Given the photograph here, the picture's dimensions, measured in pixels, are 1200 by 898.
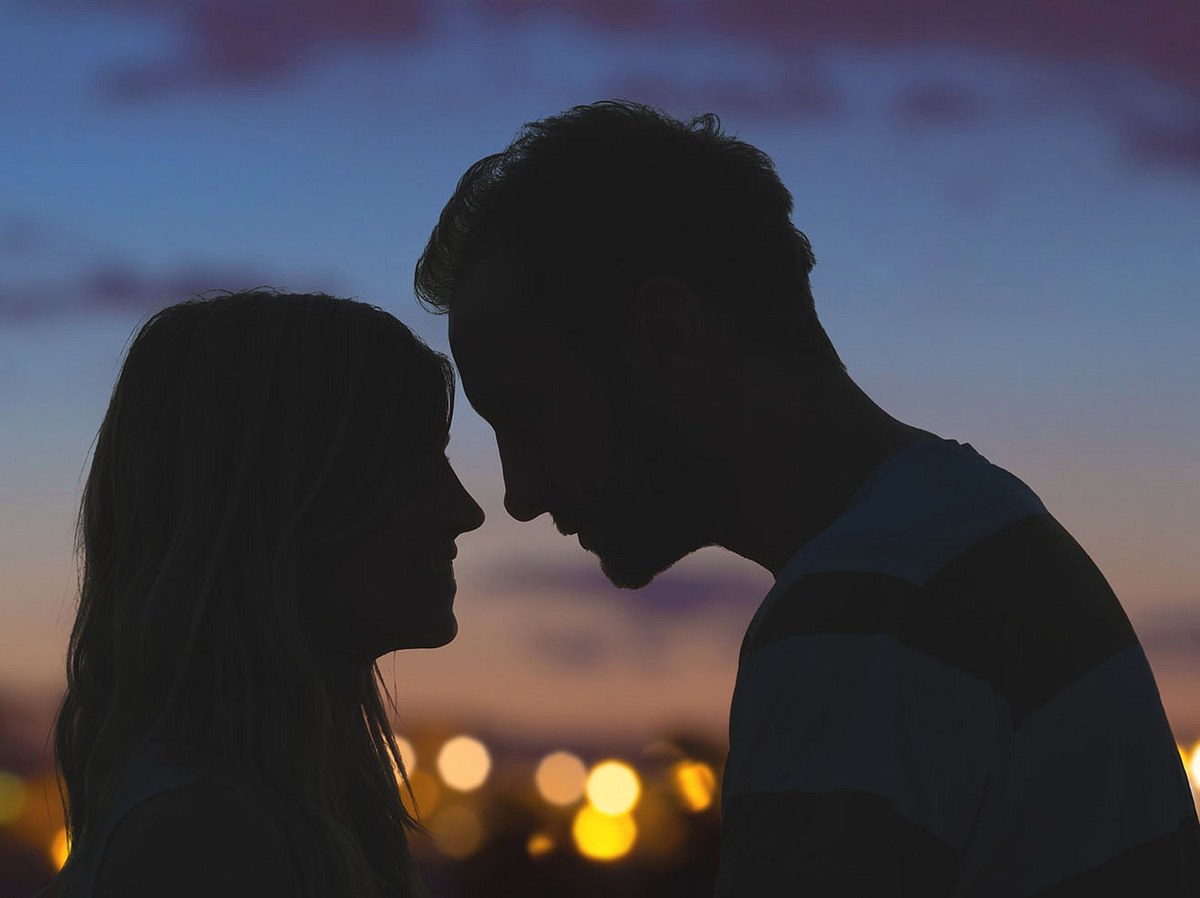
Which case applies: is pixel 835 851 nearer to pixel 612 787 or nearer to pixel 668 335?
pixel 668 335

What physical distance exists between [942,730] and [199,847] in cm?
167

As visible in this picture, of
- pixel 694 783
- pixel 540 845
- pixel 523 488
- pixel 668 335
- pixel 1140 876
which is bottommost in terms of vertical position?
pixel 1140 876

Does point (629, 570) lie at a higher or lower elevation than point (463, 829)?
lower

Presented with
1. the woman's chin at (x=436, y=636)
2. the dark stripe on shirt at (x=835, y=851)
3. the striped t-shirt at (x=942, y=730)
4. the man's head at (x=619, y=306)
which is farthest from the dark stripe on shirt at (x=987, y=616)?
the woman's chin at (x=436, y=636)

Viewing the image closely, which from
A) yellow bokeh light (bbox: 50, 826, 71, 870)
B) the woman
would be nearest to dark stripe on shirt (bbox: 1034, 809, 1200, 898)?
the woman

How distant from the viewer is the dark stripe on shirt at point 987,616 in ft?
7.89

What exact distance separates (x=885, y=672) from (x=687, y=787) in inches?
1823

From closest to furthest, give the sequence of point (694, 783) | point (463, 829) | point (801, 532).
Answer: point (801, 532) → point (694, 783) → point (463, 829)

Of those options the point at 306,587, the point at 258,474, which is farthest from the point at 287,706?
the point at 258,474

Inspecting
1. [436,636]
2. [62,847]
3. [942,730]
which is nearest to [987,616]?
[942,730]

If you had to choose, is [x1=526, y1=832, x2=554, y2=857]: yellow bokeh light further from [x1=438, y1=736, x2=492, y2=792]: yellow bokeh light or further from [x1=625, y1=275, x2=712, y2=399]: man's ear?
[x1=625, y1=275, x2=712, y2=399]: man's ear

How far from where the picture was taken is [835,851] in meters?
2.26

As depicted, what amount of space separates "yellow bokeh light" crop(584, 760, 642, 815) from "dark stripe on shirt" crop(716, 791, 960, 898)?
4053 centimetres

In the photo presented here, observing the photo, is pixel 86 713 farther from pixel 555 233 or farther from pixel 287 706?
pixel 555 233
